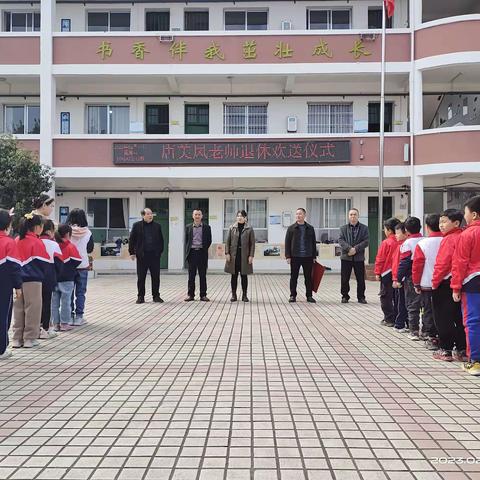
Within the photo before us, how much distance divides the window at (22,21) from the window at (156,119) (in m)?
5.28

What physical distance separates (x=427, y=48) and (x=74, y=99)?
12.5 metres

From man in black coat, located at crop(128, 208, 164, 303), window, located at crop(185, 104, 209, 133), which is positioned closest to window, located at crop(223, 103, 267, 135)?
window, located at crop(185, 104, 209, 133)

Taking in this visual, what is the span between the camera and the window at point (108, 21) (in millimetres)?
21094

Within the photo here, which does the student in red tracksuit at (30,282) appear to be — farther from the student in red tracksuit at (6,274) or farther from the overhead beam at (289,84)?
the overhead beam at (289,84)

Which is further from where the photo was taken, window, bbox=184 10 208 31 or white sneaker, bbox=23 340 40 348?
window, bbox=184 10 208 31

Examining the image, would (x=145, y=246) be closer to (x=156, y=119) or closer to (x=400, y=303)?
(x=400, y=303)

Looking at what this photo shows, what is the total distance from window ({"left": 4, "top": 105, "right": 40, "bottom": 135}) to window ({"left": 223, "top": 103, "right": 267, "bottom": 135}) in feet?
23.2

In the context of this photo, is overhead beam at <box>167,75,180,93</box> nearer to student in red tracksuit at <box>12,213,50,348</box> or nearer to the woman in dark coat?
the woman in dark coat

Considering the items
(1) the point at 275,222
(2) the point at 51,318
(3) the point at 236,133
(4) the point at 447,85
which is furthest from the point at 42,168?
(4) the point at 447,85

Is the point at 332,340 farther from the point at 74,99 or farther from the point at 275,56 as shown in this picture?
the point at 74,99

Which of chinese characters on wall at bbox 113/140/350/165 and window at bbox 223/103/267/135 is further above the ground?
window at bbox 223/103/267/135

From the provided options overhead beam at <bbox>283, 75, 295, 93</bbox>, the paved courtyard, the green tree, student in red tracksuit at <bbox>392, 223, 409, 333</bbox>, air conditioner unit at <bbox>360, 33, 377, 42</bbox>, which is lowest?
the paved courtyard

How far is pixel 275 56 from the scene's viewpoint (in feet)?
62.2

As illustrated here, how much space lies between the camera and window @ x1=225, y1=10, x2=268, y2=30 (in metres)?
21.0
